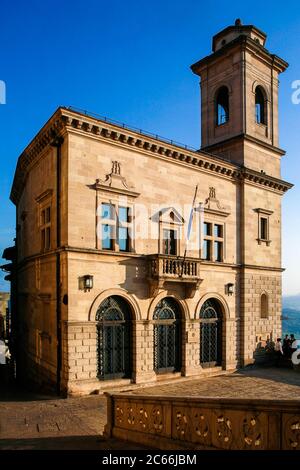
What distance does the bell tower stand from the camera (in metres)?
25.5

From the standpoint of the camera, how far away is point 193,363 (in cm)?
2091

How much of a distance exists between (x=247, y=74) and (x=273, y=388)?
19.7m

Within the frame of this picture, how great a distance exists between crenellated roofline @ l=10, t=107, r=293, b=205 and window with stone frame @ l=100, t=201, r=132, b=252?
325 cm

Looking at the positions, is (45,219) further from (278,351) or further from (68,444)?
(278,351)

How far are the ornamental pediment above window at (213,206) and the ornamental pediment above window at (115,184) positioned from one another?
529 centimetres

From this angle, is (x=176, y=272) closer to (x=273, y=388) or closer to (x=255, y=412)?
(x=273, y=388)

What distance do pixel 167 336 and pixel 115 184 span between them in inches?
334

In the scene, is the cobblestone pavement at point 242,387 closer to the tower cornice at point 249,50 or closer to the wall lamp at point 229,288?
the wall lamp at point 229,288

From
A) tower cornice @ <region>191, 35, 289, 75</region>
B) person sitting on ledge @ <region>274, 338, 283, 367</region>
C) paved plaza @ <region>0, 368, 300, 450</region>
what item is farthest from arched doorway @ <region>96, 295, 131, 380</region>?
tower cornice @ <region>191, 35, 289, 75</region>

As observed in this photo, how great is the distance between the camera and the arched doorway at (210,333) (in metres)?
21.9

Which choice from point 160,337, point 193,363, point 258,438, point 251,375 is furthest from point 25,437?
point 251,375

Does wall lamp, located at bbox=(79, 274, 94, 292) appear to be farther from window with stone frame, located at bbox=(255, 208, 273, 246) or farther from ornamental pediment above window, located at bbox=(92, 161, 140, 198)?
window with stone frame, located at bbox=(255, 208, 273, 246)

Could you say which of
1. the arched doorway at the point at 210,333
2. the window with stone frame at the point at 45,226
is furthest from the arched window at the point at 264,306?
the window with stone frame at the point at 45,226

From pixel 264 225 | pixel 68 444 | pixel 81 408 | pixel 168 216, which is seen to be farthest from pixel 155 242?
pixel 68 444
